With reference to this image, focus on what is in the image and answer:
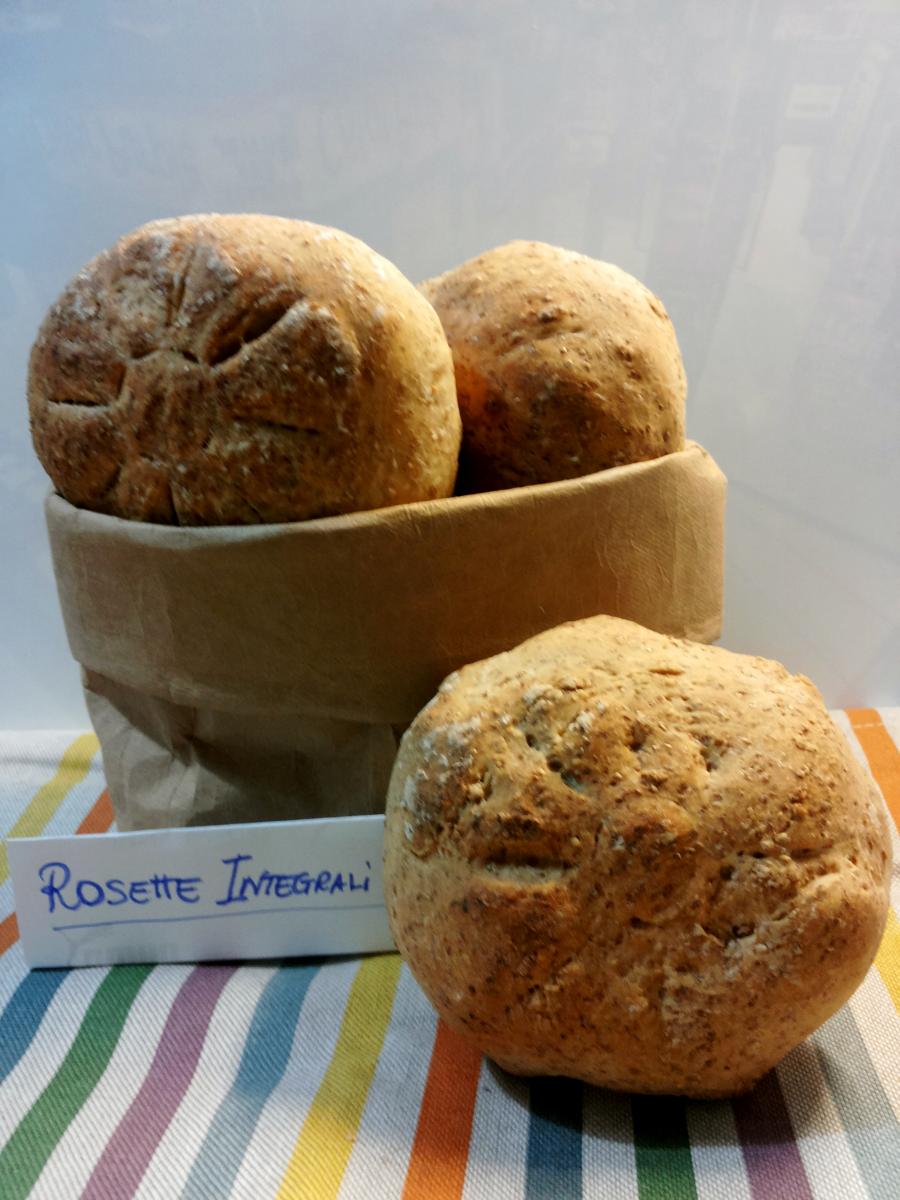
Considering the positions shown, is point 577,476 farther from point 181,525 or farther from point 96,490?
point 96,490

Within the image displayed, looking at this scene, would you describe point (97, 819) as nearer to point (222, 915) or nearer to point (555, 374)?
point (222, 915)

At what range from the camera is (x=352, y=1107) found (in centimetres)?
97

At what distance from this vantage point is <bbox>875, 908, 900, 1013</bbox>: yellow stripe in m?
1.13

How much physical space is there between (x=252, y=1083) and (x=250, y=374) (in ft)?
2.38

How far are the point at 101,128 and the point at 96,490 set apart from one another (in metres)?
0.77

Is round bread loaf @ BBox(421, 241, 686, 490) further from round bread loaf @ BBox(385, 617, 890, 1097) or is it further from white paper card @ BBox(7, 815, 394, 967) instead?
white paper card @ BBox(7, 815, 394, 967)

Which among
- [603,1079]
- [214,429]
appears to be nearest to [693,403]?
[214,429]

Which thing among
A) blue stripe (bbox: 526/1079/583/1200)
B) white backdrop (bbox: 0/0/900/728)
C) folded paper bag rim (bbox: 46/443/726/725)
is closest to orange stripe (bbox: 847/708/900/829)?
white backdrop (bbox: 0/0/900/728)

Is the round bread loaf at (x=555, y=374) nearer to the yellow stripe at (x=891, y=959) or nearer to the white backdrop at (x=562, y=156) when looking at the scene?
the white backdrop at (x=562, y=156)

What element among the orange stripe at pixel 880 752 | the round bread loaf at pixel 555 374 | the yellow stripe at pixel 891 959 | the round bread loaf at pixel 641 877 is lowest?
the orange stripe at pixel 880 752

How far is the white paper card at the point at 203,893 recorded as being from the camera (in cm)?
115

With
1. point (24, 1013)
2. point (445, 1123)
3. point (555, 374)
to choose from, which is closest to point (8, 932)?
point (24, 1013)

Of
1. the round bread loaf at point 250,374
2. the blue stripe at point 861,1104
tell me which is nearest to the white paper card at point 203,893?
the round bread loaf at point 250,374

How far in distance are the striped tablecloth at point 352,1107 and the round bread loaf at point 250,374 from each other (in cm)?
56
